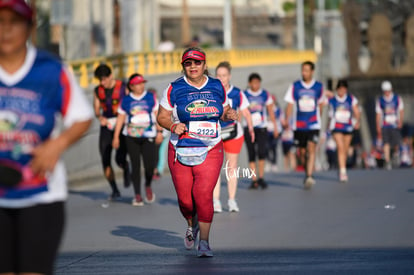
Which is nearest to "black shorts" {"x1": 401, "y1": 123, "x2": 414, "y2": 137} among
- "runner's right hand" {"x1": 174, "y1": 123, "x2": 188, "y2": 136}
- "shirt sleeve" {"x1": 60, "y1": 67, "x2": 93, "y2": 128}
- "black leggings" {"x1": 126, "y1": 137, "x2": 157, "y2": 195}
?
"black leggings" {"x1": 126, "y1": 137, "x2": 157, "y2": 195}

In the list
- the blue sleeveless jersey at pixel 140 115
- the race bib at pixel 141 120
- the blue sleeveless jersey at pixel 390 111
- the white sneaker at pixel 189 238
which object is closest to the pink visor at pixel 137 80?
the blue sleeveless jersey at pixel 140 115

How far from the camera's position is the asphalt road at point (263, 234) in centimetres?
1011

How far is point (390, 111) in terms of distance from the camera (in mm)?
26203

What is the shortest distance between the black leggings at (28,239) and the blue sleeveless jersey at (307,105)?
543 inches

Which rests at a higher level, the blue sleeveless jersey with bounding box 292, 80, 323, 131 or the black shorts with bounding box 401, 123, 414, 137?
the blue sleeveless jersey with bounding box 292, 80, 323, 131

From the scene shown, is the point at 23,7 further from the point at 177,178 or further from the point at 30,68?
the point at 177,178

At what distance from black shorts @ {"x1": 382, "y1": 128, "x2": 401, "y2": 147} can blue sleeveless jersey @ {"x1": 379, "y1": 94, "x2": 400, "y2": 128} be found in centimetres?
12

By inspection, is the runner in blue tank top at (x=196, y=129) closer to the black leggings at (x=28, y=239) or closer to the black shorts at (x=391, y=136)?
the black leggings at (x=28, y=239)

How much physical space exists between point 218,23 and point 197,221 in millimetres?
116506

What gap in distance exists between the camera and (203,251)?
1052cm

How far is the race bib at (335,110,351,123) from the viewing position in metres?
21.1

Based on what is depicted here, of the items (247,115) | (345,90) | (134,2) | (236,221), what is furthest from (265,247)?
(134,2)

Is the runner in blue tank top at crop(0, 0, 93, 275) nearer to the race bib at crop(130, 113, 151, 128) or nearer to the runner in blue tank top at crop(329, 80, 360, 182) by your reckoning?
the race bib at crop(130, 113, 151, 128)

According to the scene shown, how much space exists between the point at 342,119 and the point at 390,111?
5.33 meters
